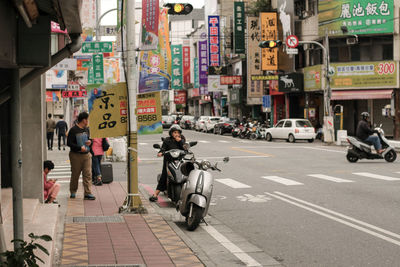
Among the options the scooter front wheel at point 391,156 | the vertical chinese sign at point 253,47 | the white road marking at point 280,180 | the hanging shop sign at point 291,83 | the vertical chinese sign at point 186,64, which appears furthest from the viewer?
the vertical chinese sign at point 186,64

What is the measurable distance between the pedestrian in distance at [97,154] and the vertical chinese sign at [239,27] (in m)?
39.4

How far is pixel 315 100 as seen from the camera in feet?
152

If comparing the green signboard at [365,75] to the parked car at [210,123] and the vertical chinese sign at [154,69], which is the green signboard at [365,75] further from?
the vertical chinese sign at [154,69]

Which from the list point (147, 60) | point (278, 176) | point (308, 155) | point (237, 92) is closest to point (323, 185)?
point (278, 176)

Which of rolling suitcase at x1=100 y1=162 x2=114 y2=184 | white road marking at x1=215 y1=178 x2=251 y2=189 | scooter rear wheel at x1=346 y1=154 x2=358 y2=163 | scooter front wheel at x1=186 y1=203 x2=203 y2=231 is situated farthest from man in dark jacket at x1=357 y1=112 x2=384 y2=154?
scooter front wheel at x1=186 y1=203 x2=203 y2=231

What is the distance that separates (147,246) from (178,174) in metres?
3.41

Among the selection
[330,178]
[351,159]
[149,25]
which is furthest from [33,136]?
[351,159]

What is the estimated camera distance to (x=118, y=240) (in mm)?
8711

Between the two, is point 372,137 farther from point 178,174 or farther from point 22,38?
point 22,38

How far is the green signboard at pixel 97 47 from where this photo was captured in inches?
1056

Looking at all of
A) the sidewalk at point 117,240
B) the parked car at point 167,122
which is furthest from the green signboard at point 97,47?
the parked car at point 167,122

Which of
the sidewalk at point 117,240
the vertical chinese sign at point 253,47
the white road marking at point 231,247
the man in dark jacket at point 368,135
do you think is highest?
the vertical chinese sign at point 253,47

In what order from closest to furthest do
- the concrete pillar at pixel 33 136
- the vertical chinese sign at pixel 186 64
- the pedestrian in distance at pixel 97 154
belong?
the concrete pillar at pixel 33 136 < the pedestrian in distance at pixel 97 154 < the vertical chinese sign at pixel 186 64

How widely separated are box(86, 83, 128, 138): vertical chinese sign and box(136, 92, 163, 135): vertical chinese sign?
0.30 metres
